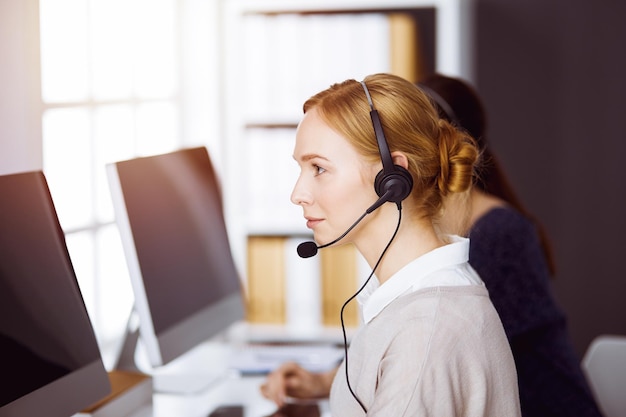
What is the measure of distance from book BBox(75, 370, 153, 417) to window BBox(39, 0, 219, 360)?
1.56 feet

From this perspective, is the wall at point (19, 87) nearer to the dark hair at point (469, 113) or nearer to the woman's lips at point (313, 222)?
the woman's lips at point (313, 222)

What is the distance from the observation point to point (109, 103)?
2.37m

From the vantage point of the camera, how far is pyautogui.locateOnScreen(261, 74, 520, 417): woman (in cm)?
123

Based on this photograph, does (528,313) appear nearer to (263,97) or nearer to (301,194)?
(301,194)

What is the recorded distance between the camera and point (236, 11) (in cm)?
281

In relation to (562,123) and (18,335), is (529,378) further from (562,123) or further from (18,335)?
(562,123)

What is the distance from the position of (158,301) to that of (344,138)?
22.2 inches

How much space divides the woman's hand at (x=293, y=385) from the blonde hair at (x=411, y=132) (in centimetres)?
58

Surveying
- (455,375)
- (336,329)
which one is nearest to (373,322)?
(455,375)

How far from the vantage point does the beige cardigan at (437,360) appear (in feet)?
3.94

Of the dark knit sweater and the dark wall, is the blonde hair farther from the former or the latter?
the dark wall

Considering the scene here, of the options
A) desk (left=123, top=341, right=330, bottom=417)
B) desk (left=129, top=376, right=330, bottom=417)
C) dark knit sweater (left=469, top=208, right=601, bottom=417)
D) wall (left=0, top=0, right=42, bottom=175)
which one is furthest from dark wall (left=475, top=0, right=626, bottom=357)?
wall (left=0, top=0, right=42, bottom=175)

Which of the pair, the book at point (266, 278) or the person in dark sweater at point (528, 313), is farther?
the book at point (266, 278)

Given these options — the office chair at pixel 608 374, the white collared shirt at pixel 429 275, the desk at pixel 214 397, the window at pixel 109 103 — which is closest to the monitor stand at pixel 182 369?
the desk at pixel 214 397
